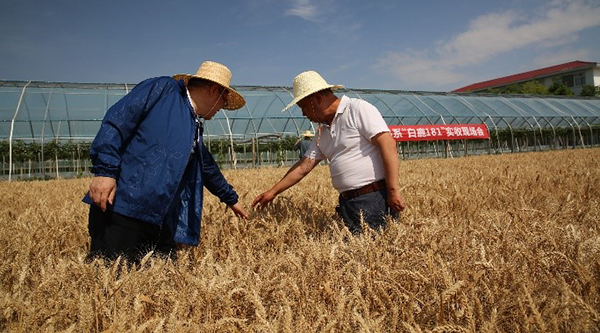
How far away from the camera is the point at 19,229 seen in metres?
3.30

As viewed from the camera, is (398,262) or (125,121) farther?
(125,121)

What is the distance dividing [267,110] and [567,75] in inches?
2350

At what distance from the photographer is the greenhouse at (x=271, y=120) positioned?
18.9 metres

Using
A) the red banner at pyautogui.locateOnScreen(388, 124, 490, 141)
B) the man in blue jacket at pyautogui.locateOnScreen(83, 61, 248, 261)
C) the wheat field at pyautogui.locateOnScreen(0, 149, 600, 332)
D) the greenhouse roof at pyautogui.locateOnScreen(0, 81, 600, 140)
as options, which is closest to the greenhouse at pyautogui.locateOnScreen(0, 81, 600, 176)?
the greenhouse roof at pyautogui.locateOnScreen(0, 81, 600, 140)

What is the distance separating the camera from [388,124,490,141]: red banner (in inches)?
925

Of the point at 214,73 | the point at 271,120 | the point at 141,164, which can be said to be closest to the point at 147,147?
the point at 141,164

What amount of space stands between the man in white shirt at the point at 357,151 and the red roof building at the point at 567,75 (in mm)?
66854

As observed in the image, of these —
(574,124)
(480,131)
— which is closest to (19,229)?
(480,131)

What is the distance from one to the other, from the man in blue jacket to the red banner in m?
21.4

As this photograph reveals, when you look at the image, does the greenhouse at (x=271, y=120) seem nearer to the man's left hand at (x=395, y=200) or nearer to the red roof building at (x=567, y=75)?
the man's left hand at (x=395, y=200)

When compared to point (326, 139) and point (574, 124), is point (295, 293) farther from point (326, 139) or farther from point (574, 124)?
point (574, 124)

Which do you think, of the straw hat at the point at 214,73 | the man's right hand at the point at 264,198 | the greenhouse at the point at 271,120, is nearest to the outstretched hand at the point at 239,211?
the man's right hand at the point at 264,198

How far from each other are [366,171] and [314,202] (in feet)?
4.66

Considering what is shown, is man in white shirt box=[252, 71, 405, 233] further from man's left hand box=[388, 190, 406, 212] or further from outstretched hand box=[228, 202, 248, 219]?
outstretched hand box=[228, 202, 248, 219]
